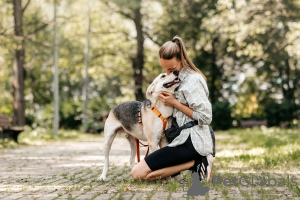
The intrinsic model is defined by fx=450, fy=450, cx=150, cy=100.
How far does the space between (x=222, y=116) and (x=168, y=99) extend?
27314 mm

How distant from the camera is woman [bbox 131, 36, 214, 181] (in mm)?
5914

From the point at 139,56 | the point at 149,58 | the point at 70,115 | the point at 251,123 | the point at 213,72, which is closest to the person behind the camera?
the point at 139,56

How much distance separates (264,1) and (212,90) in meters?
18.4

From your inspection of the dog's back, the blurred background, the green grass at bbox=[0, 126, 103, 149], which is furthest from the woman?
the blurred background

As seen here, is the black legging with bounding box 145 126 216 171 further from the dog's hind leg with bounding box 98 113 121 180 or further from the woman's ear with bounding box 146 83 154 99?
the dog's hind leg with bounding box 98 113 121 180

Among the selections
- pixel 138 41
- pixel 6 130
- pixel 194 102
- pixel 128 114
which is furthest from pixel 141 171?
pixel 138 41

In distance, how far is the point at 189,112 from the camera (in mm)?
5906

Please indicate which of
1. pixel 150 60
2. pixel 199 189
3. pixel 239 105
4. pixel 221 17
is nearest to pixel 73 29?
pixel 150 60

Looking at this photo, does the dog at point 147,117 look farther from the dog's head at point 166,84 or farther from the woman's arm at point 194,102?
the woman's arm at point 194,102

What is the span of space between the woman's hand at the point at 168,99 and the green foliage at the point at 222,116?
1058 inches

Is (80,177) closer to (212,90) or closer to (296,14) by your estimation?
(296,14)

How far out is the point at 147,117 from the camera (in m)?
6.18

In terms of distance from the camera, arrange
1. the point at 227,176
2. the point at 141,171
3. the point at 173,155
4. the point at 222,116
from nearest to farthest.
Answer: the point at 173,155 → the point at 141,171 → the point at 227,176 → the point at 222,116

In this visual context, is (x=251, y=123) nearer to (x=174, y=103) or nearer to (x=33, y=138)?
(x=33, y=138)
